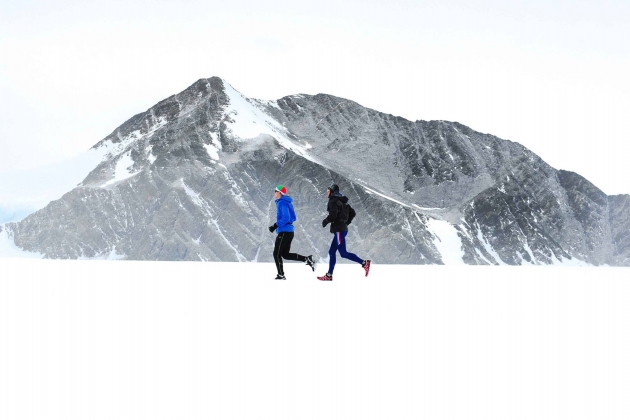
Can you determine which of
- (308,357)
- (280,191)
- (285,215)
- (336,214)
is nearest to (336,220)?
(336,214)

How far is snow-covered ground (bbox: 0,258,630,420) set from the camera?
17.3ft

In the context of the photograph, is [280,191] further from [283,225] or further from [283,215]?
[283,225]

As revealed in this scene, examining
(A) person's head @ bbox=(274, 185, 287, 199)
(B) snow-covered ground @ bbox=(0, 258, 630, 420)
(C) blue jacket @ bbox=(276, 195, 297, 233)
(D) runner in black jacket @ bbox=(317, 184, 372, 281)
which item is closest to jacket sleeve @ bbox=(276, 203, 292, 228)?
(C) blue jacket @ bbox=(276, 195, 297, 233)

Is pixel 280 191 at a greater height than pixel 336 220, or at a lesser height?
greater

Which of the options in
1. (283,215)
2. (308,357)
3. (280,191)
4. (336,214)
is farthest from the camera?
(336,214)

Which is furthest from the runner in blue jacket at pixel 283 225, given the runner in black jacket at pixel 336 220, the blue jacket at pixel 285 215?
the runner in black jacket at pixel 336 220

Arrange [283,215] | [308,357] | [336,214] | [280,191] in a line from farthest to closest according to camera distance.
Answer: [336,214]
[280,191]
[283,215]
[308,357]

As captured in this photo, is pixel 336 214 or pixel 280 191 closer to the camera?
pixel 280 191

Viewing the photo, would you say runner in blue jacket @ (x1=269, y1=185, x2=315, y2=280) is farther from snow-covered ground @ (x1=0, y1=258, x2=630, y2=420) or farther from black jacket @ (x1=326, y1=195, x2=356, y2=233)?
snow-covered ground @ (x1=0, y1=258, x2=630, y2=420)

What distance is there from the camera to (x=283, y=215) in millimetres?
15641

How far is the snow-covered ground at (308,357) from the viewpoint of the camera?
207 inches

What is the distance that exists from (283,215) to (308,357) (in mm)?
9050

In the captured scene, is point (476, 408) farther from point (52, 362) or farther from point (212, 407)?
point (52, 362)

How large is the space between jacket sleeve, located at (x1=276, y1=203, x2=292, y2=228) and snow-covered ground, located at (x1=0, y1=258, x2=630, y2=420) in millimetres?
3655
